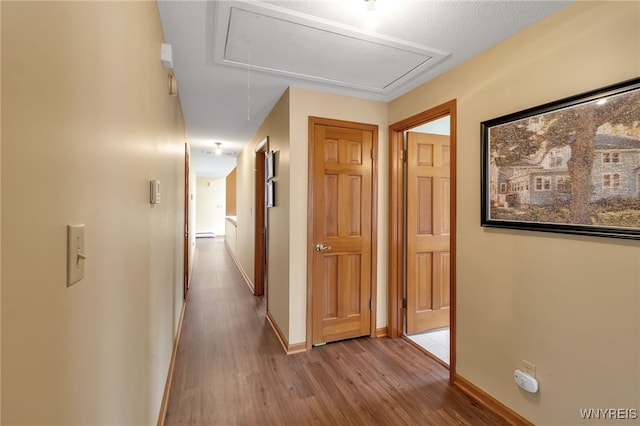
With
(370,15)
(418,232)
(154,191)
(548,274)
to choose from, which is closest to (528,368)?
(548,274)

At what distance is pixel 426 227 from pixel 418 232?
0.11 m

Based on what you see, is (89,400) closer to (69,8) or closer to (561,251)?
(69,8)

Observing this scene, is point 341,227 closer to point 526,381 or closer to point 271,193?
point 271,193

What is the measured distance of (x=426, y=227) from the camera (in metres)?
2.95

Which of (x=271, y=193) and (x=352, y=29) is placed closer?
(x=352, y=29)

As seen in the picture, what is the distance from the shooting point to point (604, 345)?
1.37 metres

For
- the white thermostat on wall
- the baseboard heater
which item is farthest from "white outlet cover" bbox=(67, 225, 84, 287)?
the baseboard heater

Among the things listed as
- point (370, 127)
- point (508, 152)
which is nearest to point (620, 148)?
point (508, 152)

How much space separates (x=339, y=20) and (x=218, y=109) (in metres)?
1.95

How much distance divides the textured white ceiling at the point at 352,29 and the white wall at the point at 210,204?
347 inches

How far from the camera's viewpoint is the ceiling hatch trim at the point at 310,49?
1.61 m

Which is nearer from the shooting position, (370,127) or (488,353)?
(488,353)

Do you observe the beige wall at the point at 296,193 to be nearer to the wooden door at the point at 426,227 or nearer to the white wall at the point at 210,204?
the wooden door at the point at 426,227

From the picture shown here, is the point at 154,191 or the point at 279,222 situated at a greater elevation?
the point at 154,191
